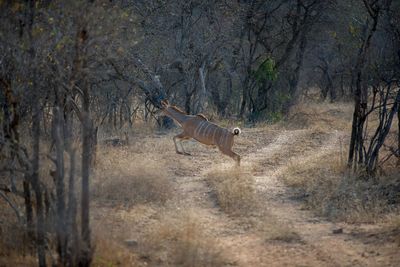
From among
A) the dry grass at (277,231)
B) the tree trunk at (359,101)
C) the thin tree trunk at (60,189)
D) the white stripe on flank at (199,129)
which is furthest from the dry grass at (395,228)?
the white stripe on flank at (199,129)

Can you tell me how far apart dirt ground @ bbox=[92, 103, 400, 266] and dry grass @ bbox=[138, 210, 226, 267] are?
0.01m

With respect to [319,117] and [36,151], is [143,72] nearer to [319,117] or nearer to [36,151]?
[319,117]

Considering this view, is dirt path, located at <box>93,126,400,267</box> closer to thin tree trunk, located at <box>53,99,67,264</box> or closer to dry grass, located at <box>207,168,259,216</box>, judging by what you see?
dry grass, located at <box>207,168,259,216</box>

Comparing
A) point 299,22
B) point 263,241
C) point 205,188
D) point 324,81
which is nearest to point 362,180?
→ point 205,188

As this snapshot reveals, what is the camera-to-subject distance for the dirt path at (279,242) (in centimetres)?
663

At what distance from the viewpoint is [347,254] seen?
6.80 meters

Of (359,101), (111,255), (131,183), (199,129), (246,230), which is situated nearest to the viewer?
(111,255)

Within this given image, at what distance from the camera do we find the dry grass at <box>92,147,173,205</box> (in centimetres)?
872

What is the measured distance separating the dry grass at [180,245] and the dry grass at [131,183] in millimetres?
1166

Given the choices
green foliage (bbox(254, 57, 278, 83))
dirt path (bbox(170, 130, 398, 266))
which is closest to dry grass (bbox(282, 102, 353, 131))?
green foliage (bbox(254, 57, 278, 83))

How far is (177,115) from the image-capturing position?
12727mm

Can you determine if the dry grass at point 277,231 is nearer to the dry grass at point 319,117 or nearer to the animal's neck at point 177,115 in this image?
the animal's neck at point 177,115

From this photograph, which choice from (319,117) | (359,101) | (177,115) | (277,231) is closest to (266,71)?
(319,117)

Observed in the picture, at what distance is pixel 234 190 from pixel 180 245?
2.69 metres
